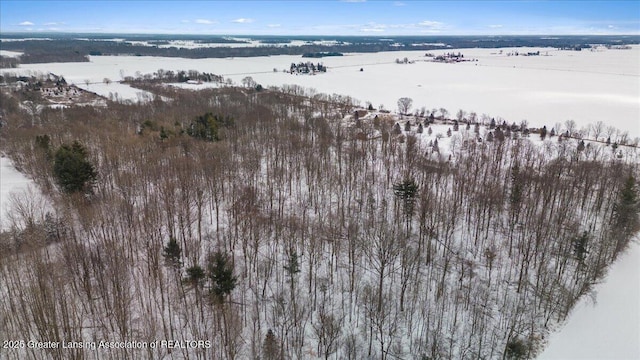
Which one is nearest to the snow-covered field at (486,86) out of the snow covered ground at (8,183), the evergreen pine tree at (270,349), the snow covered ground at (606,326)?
the snow covered ground at (606,326)

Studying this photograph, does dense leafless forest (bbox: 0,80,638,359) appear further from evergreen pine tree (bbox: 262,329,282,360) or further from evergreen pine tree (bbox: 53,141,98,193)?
evergreen pine tree (bbox: 53,141,98,193)

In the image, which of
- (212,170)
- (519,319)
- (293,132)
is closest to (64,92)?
(293,132)

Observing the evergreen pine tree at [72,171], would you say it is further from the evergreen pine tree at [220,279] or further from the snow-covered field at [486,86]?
the snow-covered field at [486,86]

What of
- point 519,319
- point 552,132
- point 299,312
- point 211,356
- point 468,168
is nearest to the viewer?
point 211,356

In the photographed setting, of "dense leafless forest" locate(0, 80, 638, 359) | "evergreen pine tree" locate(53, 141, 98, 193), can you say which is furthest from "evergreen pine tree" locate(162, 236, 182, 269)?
"evergreen pine tree" locate(53, 141, 98, 193)

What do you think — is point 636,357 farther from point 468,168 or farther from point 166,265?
point 166,265
